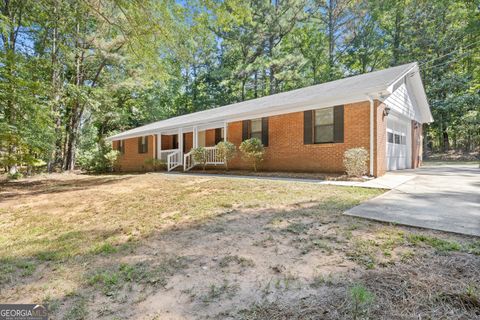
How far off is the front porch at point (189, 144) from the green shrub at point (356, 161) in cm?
628

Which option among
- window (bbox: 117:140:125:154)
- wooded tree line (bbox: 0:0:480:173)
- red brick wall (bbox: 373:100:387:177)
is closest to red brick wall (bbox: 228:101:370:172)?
red brick wall (bbox: 373:100:387:177)

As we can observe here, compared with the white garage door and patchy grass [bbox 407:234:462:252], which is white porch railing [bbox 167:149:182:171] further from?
patchy grass [bbox 407:234:462:252]

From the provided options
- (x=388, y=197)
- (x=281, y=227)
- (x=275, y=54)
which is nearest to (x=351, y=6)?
(x=275, y=54)

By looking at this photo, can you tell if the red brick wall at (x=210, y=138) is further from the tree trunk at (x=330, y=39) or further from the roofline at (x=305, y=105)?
the tree trunk at (x=330, y=39)

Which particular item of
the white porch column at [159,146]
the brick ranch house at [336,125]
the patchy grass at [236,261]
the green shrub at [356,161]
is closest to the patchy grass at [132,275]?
the patchy grass at [236,261]

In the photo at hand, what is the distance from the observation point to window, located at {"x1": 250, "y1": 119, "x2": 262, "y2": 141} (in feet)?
36.1

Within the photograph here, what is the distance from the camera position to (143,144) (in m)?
17.3

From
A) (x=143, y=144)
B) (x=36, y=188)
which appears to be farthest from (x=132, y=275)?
(x=143, y=144)

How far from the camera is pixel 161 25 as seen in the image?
6988 mm

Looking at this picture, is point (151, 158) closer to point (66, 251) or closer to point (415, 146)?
point (66, 251)

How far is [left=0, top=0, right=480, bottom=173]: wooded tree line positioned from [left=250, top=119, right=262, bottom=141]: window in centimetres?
387

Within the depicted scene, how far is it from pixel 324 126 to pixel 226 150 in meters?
4.42

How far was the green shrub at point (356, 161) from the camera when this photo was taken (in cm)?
739

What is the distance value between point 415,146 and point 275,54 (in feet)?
49.6
